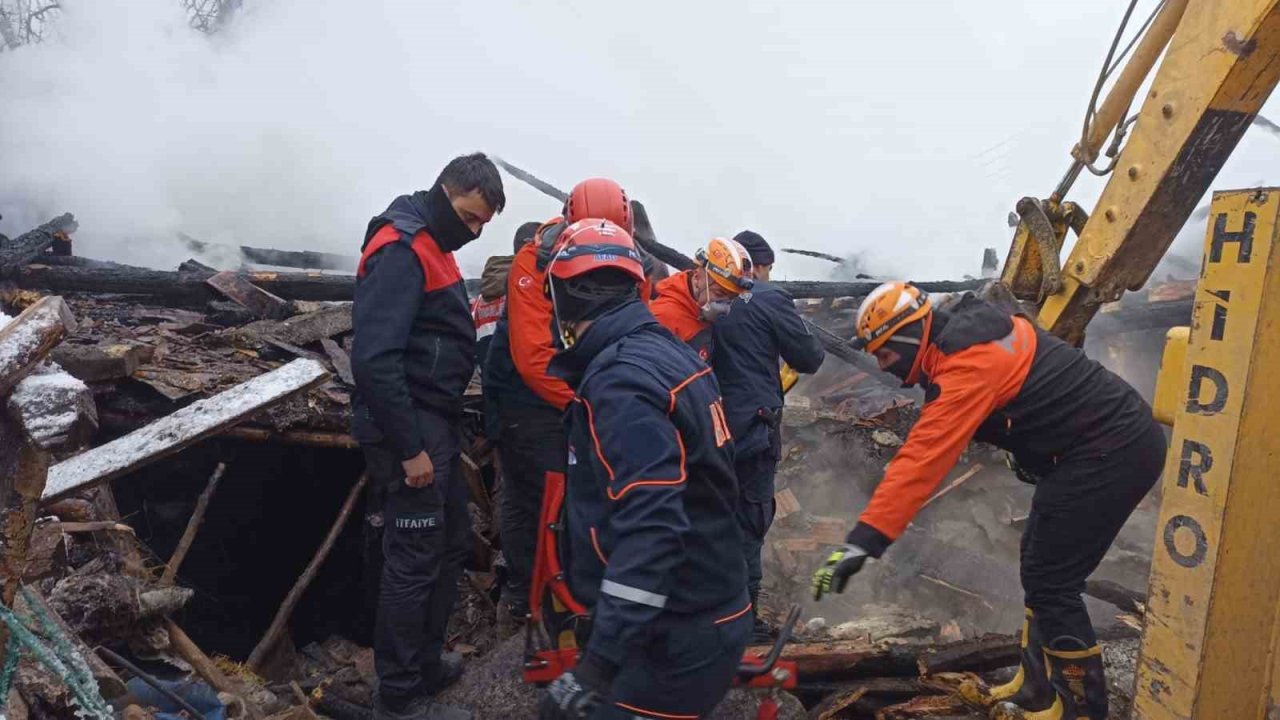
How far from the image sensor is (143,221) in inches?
435

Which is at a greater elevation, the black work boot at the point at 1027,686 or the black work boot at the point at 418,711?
the black work boot at the point at 1027,686

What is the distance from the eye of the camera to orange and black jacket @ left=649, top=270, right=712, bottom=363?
4730 mm

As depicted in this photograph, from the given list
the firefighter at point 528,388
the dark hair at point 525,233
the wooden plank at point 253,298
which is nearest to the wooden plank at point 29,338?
the firefighter at point 528,388

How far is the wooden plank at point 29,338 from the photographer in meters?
2.10

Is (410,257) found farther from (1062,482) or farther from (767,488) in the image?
(1062,482)

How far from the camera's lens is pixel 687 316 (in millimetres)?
4770

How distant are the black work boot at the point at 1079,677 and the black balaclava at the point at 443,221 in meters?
3.17

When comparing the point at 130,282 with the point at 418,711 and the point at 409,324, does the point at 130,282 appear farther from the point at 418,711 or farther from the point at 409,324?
the point at 418,711

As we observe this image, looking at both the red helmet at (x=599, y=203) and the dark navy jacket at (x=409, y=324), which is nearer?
the dark navy jacket at (x=409, y=324)

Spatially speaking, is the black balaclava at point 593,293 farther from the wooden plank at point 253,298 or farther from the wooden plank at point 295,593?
the wooden plank at point 253,298

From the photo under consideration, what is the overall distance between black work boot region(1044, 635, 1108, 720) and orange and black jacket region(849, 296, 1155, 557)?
766mm

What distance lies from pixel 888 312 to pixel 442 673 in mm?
2628

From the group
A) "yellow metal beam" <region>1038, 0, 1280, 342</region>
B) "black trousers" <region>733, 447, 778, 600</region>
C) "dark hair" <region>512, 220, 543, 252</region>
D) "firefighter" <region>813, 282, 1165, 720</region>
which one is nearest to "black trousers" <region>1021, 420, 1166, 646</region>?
"firefighter" <region>813, 282, 1165, 720</region>

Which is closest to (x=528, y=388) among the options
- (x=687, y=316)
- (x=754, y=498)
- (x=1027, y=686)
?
(x=687, y=316)
